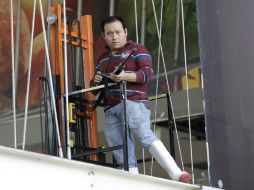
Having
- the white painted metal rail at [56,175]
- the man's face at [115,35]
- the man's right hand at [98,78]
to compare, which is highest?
the man's face at [115,35]

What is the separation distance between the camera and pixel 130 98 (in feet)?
14.3

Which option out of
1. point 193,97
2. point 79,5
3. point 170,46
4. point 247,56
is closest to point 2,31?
point 79,5

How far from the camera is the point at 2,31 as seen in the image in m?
11.7

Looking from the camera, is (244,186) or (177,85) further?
(177,85)

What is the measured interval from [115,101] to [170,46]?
250 inches

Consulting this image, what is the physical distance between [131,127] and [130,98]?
0.17 m

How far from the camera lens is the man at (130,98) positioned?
430 cm

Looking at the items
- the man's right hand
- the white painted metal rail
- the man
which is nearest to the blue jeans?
the man

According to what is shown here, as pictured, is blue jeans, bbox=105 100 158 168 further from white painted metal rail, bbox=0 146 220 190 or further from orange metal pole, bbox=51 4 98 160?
white painted metal rail, bbox=0 146 220 190

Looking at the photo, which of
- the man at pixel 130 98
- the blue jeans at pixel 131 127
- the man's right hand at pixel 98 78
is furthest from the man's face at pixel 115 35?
the blue jeans at pixel 131 127

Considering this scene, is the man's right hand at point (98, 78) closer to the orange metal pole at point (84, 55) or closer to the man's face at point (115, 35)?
the man's face at point (115, 35)

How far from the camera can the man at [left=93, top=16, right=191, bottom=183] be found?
4.30 m

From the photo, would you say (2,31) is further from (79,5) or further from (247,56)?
(247,56)

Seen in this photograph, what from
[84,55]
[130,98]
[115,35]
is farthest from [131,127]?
[84,55]
